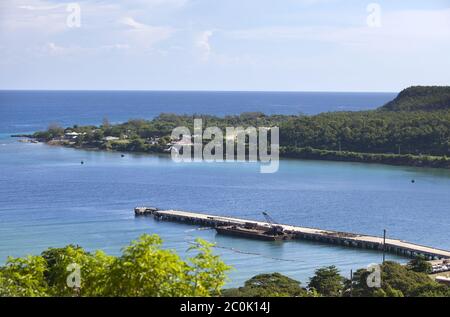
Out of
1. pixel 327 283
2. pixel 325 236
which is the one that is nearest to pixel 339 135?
pixel 325 236

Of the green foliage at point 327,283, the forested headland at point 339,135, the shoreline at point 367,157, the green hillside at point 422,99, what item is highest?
the green hillside at point 422,99

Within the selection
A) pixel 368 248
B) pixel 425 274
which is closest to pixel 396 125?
pixel 368 248

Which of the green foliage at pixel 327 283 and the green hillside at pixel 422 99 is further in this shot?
the green hillside at pixel 422 99

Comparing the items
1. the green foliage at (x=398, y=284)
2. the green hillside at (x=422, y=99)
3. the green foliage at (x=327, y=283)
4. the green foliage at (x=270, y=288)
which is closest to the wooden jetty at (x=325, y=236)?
the green foliage at (x=398, y=284)

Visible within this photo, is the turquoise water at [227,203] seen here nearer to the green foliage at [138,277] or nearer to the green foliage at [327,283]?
the green foliage at [327,283]
